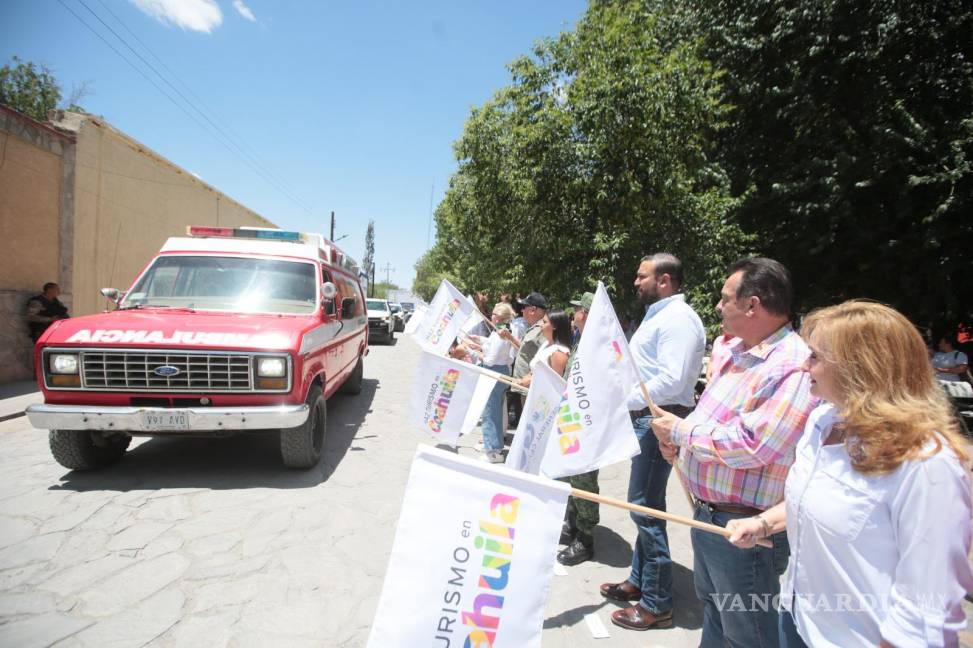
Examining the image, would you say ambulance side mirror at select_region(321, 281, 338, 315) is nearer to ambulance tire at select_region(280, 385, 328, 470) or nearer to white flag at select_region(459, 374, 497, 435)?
ambulance tire at select_region(280, 385, 328, 470)

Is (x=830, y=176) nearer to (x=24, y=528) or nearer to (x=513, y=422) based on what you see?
(x=513, y=422)

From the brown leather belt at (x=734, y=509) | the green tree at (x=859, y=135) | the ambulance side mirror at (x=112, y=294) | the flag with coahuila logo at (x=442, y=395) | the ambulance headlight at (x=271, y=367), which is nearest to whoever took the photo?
the brown leather belt at (x=734, y=509)

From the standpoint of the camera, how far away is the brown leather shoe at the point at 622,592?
302 centimetres

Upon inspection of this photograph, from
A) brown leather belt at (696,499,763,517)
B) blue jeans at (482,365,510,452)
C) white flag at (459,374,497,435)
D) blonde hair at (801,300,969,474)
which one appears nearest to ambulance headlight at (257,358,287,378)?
white flag at (459,374,497,435)

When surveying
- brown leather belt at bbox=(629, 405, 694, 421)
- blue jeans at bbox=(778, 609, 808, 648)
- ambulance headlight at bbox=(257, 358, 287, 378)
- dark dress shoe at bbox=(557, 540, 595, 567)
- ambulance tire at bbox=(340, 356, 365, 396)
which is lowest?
dark dress shoe at bbox=(557, 540, 595, 567)

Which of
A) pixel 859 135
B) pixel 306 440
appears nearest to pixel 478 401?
pixel 306 440

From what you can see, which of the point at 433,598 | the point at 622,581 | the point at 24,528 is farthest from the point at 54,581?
the point at 622,581

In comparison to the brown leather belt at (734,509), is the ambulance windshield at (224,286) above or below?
above

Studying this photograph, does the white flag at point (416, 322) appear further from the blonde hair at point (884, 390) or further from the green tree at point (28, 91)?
the green tree at point (28, 91)

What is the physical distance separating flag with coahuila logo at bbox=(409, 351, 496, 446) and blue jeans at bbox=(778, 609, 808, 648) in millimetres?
3309

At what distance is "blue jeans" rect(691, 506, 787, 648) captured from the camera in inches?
70.9

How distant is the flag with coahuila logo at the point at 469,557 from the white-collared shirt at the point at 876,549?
73cm

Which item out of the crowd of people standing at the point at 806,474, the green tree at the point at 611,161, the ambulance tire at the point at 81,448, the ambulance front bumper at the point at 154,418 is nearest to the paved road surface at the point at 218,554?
the ambulance tire at the point at 81,448

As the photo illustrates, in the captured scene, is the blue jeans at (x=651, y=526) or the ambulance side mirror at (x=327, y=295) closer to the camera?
the blue jeans at (x=651, y=526)
